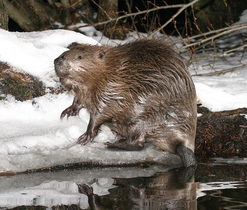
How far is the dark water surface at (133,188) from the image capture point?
128 inches

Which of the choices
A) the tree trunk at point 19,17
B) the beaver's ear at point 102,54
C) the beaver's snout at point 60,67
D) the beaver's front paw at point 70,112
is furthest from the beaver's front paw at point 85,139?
the tree trunk at point 19,17

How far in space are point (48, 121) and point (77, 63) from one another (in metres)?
0.58

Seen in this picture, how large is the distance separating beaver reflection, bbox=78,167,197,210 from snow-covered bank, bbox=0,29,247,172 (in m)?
0.52

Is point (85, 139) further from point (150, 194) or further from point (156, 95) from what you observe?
point (150, 194)

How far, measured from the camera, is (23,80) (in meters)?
4.88

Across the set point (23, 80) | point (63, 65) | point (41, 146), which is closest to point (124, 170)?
point (41, 146)

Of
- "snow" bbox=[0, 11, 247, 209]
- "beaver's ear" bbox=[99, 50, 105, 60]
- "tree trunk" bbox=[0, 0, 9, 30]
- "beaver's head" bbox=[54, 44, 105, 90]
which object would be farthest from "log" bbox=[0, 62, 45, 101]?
"tree trunk" bbox=[0, 0, 9, 30]

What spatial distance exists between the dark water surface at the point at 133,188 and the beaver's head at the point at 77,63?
2.22 ft

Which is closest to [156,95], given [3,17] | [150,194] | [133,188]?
[133,188]

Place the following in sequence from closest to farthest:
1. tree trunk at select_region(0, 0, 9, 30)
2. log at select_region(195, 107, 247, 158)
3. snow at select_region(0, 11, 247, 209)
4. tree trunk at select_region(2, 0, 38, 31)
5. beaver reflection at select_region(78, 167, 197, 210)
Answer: beaver reflection at select_region(78, 167, 197, 210) < snow at select_region(0, 11, 247, 209) < log at select_region(195, 107, 247, 158) < tree trunk at select_region(0, 0, 9, 30) < tree trunk at select_region(2, 0, 38, 31)

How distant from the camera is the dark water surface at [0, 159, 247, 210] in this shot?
3250 millimetres

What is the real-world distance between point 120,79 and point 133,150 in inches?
21.6

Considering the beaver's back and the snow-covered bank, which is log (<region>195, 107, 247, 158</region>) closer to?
the snow-covered bank

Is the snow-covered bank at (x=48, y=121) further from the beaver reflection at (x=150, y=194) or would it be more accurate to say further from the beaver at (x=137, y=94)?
the beaver reflection at (x=150, y=194)
